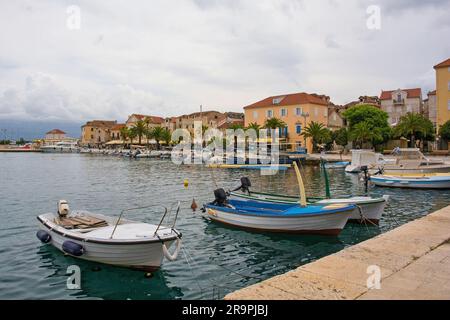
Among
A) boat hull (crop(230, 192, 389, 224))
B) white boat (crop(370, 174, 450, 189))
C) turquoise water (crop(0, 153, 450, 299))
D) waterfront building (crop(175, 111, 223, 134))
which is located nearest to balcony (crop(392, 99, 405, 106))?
waterfront building (crop(175, 111, 223, 134))

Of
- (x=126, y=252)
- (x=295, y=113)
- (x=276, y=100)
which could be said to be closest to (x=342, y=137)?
(x=295, y=113)

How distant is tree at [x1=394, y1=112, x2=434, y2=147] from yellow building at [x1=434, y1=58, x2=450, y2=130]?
3.00 metres

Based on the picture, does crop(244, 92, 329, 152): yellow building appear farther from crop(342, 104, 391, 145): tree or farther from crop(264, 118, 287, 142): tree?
crop(342, 104, 391, 145): tree

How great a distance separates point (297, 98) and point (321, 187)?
4994cm

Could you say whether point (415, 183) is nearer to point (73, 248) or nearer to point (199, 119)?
point (73, 248)

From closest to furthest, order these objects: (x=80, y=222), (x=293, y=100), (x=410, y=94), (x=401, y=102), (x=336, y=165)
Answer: (x=80, y=222)
(x=336, y=165)
(x=293, y=100)
(x=401, y=102)
(x=410, y=94)

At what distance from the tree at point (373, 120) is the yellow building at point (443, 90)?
9.38 m

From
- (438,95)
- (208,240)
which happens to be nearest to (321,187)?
(208,240)

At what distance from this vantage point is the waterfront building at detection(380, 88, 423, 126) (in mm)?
86562

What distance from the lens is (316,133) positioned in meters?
73.2

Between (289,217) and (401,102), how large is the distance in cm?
8291

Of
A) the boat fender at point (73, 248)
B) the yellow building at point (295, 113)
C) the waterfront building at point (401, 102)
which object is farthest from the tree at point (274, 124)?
the boat fender at point (73, 248)

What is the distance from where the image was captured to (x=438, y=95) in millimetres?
66688

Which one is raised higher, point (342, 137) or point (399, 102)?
point (399, 102)
